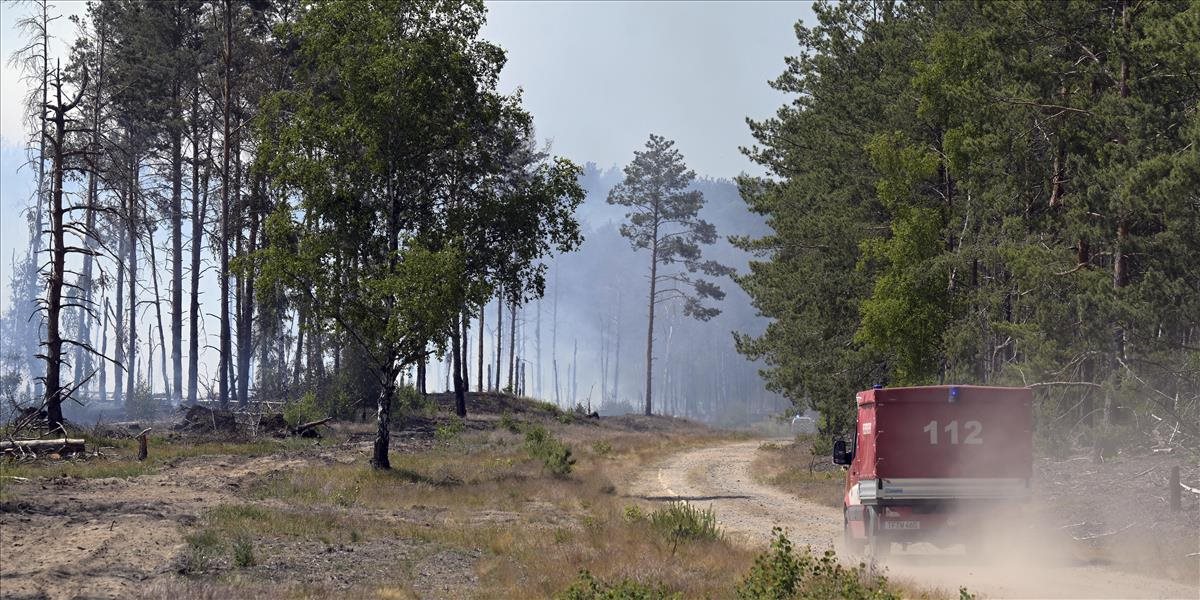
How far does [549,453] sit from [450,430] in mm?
10465

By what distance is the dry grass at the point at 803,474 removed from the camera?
30.1 m

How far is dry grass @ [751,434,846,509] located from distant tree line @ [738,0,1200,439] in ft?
5.77

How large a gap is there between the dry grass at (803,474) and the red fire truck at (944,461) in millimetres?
11535

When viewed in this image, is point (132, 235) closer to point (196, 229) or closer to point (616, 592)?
point (196, 229)

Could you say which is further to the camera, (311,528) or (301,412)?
(301,412)

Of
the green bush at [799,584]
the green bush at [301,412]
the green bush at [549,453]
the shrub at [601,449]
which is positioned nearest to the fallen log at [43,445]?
the green bush at [301,412]

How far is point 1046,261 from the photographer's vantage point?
86.8 feet

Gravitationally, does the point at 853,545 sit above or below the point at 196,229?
below

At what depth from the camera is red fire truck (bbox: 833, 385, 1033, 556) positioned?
52.8 feet

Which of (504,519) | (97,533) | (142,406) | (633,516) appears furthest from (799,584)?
(142,406)

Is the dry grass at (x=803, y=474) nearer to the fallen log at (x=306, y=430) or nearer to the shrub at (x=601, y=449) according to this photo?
the shrub at (x=601, y=449)

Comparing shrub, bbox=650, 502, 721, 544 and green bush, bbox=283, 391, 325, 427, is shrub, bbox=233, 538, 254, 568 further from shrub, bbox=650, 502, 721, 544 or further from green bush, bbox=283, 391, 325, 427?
green bush, bbox=283, 391, 325, 427

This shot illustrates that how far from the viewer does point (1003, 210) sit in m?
30.1

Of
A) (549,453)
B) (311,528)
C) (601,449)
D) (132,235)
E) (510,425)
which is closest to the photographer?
(311,528)
